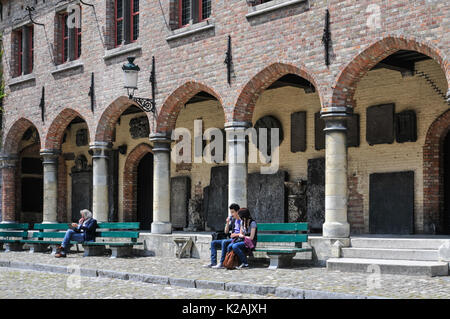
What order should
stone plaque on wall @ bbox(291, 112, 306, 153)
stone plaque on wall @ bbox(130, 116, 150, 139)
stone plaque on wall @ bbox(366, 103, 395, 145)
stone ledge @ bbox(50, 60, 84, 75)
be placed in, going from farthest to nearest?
stone plaque on wall @ bbox(130, 116, 150, 139)
stone ledge @ bbox(50, 60, 84, 75)
stone plaque on wall @ bbox(291, 112, 306, 153)
stone plaque on wall @ bbox(366, 103, 395, 145)

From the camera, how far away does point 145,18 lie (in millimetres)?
17359

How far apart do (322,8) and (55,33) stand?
10.1m

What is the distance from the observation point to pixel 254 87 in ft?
48.0

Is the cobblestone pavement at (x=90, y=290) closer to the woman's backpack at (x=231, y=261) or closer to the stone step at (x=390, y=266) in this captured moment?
the woman's backpack at (x=231, y=261)

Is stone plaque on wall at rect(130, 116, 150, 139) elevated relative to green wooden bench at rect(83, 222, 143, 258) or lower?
elevated

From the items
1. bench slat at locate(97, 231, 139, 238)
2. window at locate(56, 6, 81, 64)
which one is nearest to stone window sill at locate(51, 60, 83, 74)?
window at locate(56, 6, 81, 64)

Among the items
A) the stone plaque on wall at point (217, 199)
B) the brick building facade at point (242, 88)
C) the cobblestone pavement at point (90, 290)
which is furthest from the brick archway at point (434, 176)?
the cobblestone pavement at point (90, 290)

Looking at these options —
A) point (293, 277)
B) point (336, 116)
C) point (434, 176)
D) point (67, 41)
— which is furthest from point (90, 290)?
point (67, 41)

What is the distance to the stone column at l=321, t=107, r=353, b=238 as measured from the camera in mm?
12719

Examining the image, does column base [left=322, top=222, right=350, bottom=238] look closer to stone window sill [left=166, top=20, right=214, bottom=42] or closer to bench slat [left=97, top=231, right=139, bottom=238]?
bench slat [left=97, top=231, right=139, bottom=238]

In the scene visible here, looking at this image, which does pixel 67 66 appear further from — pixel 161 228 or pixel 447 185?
pixel 447 185

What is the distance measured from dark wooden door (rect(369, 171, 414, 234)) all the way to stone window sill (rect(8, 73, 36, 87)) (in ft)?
37.6

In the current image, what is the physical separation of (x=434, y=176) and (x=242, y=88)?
453 cm

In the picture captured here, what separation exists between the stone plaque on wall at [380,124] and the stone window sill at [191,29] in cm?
417
